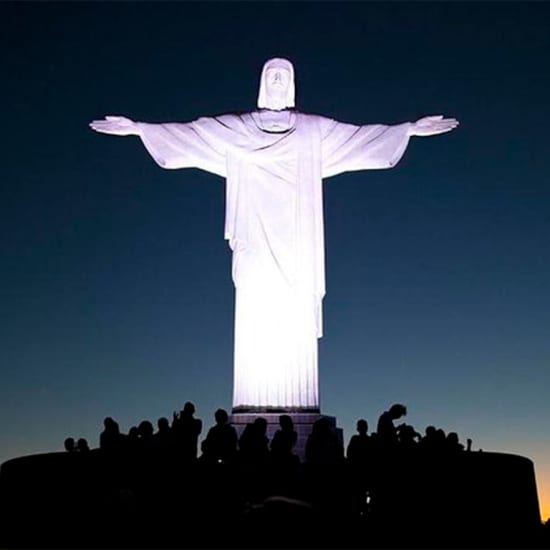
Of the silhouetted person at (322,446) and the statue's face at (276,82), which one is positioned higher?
the statue's face at (276,82)

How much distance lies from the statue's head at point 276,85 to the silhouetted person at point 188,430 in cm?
606

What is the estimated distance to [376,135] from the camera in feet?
45.8

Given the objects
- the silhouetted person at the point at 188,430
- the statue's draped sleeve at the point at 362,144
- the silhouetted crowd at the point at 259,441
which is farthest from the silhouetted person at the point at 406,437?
the statue's draped sleeve at the point at 362,144

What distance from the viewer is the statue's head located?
14.0 metres

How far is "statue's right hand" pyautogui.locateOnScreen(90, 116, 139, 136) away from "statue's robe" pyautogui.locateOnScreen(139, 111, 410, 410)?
196 millimetres

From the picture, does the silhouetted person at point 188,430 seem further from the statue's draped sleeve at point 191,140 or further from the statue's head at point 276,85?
the statue's head at point 276,85

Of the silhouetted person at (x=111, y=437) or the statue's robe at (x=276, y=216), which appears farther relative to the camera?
the statue's robe at (x=276, y=216)

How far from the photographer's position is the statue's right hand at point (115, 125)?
1358 centimetres

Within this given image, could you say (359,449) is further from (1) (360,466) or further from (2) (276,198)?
(2) (276,198)

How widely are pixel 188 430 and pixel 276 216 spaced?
4.55 meters

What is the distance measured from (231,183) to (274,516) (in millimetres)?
8069

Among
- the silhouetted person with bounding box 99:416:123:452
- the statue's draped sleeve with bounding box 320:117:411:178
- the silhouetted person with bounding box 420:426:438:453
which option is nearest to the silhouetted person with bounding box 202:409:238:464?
the silhouetted person with bounding box 99:416:123:452

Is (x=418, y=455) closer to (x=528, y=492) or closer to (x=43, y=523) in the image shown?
(x=528, y=492)

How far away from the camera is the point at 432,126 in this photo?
13797 millimetres
